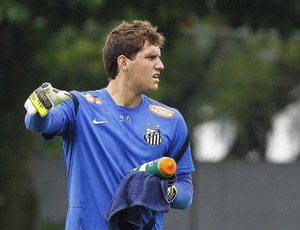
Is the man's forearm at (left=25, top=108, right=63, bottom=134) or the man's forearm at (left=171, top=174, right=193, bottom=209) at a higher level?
the man's forearm at (left=25, top=108, right=63, bottom=134)

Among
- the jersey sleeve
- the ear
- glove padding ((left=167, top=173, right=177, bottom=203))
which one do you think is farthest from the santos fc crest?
the ear

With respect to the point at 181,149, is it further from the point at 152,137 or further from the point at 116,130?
the point at 116,130

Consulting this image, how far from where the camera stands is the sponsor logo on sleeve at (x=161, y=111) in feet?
18.1

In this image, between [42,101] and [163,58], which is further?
[163,58]

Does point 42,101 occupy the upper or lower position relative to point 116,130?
upper

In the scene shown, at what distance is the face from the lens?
5.44 meters

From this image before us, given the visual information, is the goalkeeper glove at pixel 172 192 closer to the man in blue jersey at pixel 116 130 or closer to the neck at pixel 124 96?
the man in blue jersey at pixel 116 130

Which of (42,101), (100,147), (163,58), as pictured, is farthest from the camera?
(163,58)

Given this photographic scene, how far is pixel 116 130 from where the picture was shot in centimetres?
532

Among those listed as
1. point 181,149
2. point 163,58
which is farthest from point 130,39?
point 163,58

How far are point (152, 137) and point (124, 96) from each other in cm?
29

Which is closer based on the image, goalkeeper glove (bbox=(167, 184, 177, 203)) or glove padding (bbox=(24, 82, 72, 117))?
glove padding (bbox=(24, 82, 72, 117))

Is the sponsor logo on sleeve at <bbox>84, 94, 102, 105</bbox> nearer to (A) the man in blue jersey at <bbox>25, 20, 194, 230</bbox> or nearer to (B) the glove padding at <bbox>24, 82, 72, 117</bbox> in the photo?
(A) the man in blue jersey at <bbox>25, 20, 194, 230</bbox>

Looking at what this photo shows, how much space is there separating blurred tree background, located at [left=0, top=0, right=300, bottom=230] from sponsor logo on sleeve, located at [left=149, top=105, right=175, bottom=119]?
183 inches
